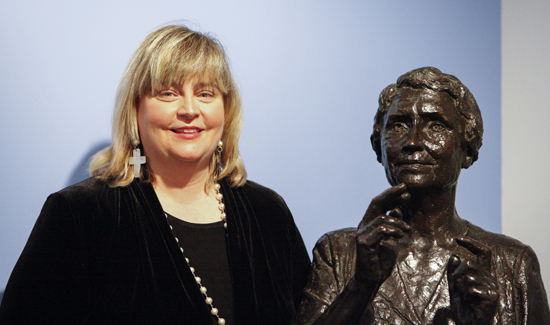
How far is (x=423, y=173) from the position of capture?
1.69 meters

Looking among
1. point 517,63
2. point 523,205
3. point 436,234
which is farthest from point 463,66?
point 436,234

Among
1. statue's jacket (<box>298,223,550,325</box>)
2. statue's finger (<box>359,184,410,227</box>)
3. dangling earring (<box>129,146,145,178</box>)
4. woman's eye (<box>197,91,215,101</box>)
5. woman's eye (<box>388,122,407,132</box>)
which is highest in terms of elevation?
woman's eye (<box>197,91,215,101</box>)

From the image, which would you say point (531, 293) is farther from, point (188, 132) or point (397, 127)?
point (188, 132)

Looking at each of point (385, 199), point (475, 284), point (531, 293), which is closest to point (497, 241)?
point (531, 293)

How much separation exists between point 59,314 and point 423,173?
95cm

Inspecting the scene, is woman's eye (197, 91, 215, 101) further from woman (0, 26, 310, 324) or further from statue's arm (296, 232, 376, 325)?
statue's arm (296, 232, 376, 325)

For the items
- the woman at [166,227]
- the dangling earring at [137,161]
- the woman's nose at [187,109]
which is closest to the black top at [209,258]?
the woman at [166,227]

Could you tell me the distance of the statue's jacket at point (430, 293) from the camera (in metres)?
1.69

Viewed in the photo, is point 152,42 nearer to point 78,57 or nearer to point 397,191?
point 78,57

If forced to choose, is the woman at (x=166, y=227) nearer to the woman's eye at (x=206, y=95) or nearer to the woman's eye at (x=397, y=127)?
the woman's eye at (x=206, y=95)

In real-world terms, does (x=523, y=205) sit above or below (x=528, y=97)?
below

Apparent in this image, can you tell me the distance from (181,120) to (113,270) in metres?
0.41

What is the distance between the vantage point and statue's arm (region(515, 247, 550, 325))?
167 centimetres

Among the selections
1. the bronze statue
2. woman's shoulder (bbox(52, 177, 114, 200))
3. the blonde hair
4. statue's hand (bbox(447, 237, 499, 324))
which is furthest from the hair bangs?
statue's hand (bbox(447, 237, 499, 324))
